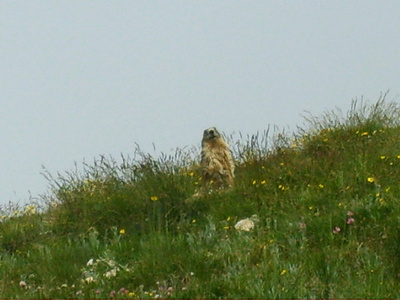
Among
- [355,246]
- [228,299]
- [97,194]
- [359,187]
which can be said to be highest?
[97,194]

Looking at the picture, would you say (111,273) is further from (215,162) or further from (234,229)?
(215,162)

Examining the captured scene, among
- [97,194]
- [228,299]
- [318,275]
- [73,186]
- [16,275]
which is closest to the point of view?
[228,299]

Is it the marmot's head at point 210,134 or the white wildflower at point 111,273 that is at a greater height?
the marmot's head at point 210,134

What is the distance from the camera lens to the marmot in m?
9.63

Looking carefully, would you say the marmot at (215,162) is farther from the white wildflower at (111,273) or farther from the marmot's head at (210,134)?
the white wildflower at (111,273)

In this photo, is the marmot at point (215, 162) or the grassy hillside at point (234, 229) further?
the marmot at point (215, 162)

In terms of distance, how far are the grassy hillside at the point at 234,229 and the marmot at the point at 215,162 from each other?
0.25m

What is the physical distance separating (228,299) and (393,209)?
88.4 inches

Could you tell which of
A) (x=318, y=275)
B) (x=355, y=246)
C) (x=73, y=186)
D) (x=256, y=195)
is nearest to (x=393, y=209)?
(x=355, y=246)

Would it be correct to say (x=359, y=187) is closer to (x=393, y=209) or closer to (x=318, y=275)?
(x=393, y=209)

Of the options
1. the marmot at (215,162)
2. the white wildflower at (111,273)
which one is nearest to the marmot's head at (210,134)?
the marmot at (215,162)

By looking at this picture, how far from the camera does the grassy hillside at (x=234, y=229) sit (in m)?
6.01

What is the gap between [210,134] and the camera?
1017 centimetres

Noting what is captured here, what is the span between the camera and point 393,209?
708 centimetres
